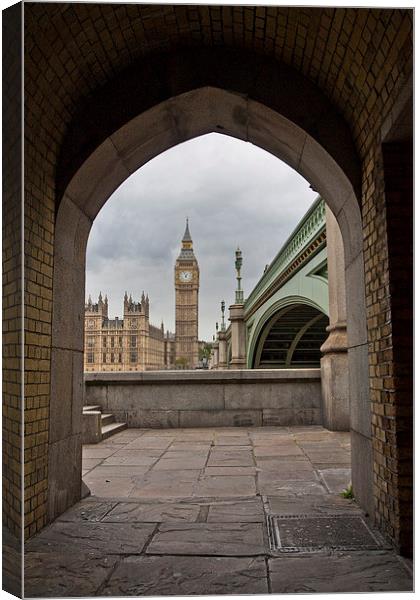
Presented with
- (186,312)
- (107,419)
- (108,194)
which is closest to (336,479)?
(108,194)

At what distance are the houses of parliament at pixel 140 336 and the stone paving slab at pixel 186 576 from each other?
2703 cm

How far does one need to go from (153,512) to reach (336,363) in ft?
17.9

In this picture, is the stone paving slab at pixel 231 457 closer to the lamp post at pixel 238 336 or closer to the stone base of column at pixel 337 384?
the stone base of column at pixel 337 384

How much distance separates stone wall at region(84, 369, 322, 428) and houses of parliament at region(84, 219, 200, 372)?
65.6 feet

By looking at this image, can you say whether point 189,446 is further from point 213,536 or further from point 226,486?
point 213,536

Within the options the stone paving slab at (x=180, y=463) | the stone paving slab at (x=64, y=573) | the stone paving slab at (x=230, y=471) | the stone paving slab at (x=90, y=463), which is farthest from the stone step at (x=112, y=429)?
the stone paving slab at (x=64, y=573)

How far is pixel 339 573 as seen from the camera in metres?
3.06

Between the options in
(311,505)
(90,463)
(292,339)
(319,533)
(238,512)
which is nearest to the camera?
(319,533)

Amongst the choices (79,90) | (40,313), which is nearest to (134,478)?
(40,313)

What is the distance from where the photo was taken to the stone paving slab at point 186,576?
2891 mm

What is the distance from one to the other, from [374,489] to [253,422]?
6.14 meters

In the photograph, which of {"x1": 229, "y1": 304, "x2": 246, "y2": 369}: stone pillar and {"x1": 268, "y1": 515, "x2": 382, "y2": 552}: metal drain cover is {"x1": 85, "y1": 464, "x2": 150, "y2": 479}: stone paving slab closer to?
{"x1": 268, "y1": 515, "x2": 382, "y2": 552}: metal drain cover

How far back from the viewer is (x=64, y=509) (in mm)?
4344

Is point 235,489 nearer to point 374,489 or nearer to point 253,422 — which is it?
point 374,489
